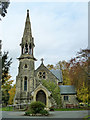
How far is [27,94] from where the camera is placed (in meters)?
27.2

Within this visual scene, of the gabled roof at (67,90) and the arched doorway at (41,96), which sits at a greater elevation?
the gabled roof at (67,90)

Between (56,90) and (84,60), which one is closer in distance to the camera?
(84,60)

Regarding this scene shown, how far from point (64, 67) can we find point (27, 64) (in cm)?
1958

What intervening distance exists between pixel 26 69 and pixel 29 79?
6.82 ft

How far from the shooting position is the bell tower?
27.4 m

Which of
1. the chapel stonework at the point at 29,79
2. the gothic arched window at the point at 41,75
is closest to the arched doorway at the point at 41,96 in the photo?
the chapel stonework at the point at 29,79

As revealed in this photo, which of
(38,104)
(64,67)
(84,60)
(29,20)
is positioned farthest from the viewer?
(64,67)

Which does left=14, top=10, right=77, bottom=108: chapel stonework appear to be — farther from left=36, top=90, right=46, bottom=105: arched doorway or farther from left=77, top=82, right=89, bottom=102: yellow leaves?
left=77, top=82, right=89, bottom=102: yellow leaves

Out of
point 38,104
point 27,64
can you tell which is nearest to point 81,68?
point 38,104

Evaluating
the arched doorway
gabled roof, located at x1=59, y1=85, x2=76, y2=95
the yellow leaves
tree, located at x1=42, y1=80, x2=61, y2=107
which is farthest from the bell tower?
the yellow leaves

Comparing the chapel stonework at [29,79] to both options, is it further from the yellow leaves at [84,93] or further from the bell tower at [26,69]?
the yellow leaves at [84,93]

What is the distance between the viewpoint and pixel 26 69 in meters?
28.8

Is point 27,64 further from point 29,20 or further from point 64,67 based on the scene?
point 64,67

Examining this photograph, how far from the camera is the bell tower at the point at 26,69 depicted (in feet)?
89.9
